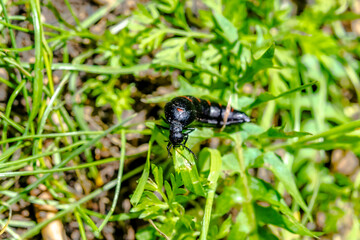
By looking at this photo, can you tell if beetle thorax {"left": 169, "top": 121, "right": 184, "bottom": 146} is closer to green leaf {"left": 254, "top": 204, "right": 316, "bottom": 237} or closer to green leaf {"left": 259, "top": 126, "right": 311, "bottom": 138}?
green leaf {"left": 259, "top": 126, "right": 311, "bottom": 138}

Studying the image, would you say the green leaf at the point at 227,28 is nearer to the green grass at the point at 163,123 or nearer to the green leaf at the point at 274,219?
the green grass at the point at 163,123

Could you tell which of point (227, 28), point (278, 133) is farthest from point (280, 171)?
point (227, 28)

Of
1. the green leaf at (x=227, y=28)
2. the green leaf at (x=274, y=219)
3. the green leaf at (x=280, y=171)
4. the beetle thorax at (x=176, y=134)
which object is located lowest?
→ the green leaf at (x=274, y=219)

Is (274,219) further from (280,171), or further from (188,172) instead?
(188,172)

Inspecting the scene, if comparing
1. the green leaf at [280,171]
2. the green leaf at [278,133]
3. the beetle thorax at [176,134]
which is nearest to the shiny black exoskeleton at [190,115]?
the beetle thorax at [176,134]

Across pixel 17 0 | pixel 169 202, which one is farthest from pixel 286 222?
pixel 17 0

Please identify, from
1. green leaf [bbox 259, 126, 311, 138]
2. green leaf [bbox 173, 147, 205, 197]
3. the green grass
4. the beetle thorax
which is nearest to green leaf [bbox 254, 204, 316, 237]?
the green grass
